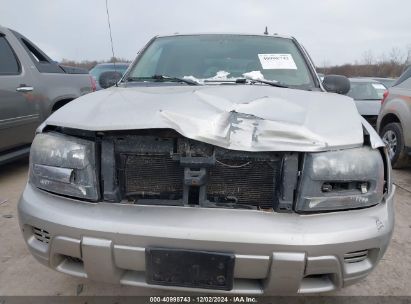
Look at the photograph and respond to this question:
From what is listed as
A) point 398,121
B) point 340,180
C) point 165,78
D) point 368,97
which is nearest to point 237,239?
point 340,180

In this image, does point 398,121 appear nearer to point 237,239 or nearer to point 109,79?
point 109,79

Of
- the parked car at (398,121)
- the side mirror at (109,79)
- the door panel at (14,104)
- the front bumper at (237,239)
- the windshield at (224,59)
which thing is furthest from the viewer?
the parked car at (398,121)

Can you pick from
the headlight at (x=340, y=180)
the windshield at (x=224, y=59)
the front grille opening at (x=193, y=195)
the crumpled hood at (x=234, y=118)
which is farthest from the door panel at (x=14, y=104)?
the headlight at (x=340, y=180)

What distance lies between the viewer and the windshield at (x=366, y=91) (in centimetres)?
822

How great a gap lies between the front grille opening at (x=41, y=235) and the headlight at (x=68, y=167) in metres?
0.20

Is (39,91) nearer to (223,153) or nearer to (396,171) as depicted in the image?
(223,153)

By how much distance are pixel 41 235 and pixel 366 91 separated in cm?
823

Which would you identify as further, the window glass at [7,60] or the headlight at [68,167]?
the window glass at [7,60]

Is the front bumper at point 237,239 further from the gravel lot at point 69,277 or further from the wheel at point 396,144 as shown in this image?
the wheel at point 396,144

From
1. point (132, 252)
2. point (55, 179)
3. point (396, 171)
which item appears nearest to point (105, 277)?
point (132, 252)

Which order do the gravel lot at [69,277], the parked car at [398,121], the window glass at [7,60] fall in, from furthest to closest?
the parked car at [398,121], the window glass at [7,60], the gravel lot at [69,277]

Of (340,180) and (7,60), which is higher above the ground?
(7,60)

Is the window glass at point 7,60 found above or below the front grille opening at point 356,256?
above

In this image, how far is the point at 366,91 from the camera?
330 inches
